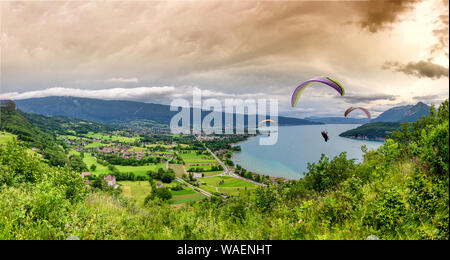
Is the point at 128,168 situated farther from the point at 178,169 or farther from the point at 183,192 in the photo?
the point at 183,192

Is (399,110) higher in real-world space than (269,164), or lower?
higher

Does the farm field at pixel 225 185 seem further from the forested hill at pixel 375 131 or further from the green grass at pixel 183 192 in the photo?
A: the forested hill at pixel 375 131

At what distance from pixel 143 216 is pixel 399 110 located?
17920cm

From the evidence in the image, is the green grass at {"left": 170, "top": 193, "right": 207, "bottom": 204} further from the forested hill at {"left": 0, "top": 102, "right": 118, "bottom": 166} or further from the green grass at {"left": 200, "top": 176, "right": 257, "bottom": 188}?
the forested hill at {"left": 0, "top": 102, "right": 118, "bottom": 166}

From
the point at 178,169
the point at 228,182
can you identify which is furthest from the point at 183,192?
the point at 178,169

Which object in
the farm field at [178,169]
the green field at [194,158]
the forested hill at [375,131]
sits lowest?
the farm field at [178,169]

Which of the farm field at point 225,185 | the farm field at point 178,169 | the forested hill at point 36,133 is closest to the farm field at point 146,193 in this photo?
the farm field at point 225,185

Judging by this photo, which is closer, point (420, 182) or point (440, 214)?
point (440, 214)

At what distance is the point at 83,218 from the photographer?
4773 mm

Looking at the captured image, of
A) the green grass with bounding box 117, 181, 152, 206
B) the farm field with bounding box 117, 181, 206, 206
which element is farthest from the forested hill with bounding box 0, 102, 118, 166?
the farm field with bounding box 117, 181, 206, 206

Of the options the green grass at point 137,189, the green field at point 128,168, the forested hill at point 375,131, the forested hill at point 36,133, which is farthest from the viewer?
the forested hill at point 375,131
